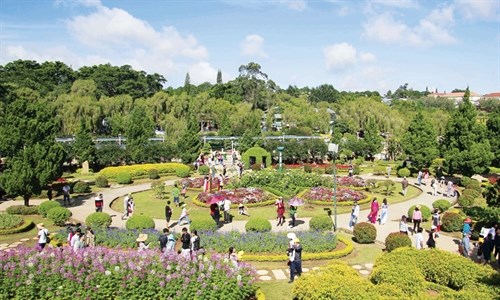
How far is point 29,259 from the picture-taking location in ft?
39.2

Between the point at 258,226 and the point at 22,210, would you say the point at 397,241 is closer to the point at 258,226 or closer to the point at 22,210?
Result: the point at 258,226

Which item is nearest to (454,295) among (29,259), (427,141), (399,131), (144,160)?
(29,259)

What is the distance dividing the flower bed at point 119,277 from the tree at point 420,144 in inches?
1166

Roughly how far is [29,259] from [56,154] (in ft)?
48.5

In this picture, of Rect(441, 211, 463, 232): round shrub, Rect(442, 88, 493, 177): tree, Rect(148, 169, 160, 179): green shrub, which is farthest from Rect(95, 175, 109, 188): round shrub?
Rect(442, 88, 493, 177): tree

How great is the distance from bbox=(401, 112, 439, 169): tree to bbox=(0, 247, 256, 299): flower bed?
29.6m

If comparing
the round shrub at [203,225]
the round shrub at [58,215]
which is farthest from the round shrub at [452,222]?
the round shrub at [58,215]

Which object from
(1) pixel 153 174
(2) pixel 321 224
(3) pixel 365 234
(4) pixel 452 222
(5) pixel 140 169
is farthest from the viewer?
(5) pixel 140 169

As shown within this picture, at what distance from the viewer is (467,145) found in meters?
33.9

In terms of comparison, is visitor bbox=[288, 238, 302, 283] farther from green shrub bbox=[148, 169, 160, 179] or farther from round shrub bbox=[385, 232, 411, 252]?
green shrub bbox=[148, 169, 160, 179]

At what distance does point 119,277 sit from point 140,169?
27.1 meters

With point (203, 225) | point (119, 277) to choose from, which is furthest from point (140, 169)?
point (119, 277)

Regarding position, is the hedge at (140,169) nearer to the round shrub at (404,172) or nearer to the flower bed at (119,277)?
the round shrub at (404,172)

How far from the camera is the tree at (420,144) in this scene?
37875 mm
